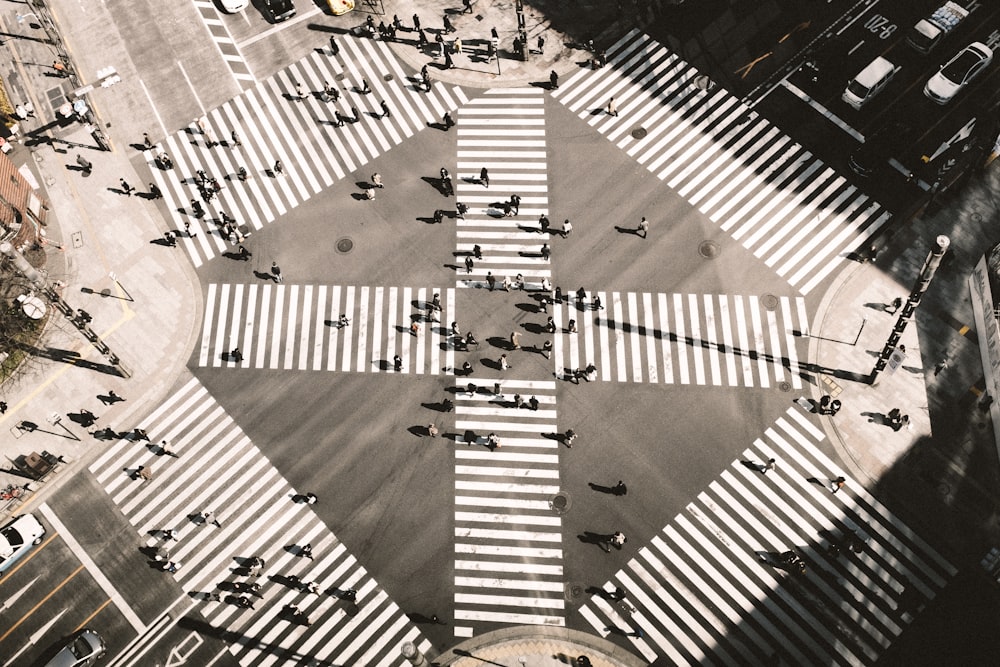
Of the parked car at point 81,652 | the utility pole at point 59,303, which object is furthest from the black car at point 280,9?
the parked car at point 81,652

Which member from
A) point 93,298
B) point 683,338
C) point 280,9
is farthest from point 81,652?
point 280,9

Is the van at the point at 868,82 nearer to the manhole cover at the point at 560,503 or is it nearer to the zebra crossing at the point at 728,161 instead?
the zebra crossing at the point at 728,161

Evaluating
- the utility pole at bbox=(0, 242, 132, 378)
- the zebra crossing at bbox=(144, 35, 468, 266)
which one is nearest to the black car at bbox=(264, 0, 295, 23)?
the zebra crossing at bbox=(144, 35, 468, 266)

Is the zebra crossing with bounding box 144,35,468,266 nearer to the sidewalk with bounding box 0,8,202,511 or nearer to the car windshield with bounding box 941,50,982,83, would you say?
the sidewalk with bounding box 0,8,202,511

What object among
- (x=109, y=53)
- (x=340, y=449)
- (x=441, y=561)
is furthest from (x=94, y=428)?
(x=109, y=53)

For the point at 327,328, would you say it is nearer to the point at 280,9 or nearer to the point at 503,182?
the point at 503,182

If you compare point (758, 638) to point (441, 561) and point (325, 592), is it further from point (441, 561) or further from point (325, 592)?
point (325, 592)
